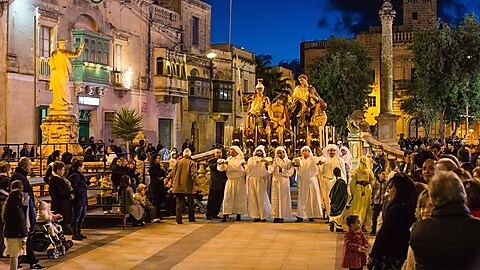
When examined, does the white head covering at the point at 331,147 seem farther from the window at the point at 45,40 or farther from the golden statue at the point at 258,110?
the window at the point at 45,40

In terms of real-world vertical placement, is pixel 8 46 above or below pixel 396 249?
above

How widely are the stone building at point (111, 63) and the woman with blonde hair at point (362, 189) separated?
605 inches

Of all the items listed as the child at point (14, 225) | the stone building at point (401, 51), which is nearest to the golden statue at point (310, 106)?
the child at point (14, 225)

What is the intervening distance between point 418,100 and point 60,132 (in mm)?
28512

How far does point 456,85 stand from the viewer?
129ft

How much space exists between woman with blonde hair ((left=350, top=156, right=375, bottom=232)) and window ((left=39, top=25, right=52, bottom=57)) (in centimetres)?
1731

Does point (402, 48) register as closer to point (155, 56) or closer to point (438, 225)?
point (155, 56)

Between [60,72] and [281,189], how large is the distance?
29.3 ft

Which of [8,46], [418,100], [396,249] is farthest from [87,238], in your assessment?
[418,100]

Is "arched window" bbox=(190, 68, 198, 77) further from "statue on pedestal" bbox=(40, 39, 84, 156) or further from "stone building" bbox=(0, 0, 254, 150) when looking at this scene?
"statue on pedestal" bbox=(40, 39, 84, 156)

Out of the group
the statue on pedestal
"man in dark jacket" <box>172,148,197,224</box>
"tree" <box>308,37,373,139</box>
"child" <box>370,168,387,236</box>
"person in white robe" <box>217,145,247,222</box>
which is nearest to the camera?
"child" <box>370,168,387,236</box>

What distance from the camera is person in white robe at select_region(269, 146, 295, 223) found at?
16.4 metres

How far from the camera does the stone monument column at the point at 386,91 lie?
108 feet

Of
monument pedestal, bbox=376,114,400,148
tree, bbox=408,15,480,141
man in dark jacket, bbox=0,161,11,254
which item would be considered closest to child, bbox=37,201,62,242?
man in dark jacket, bbox=0,161,11,254
